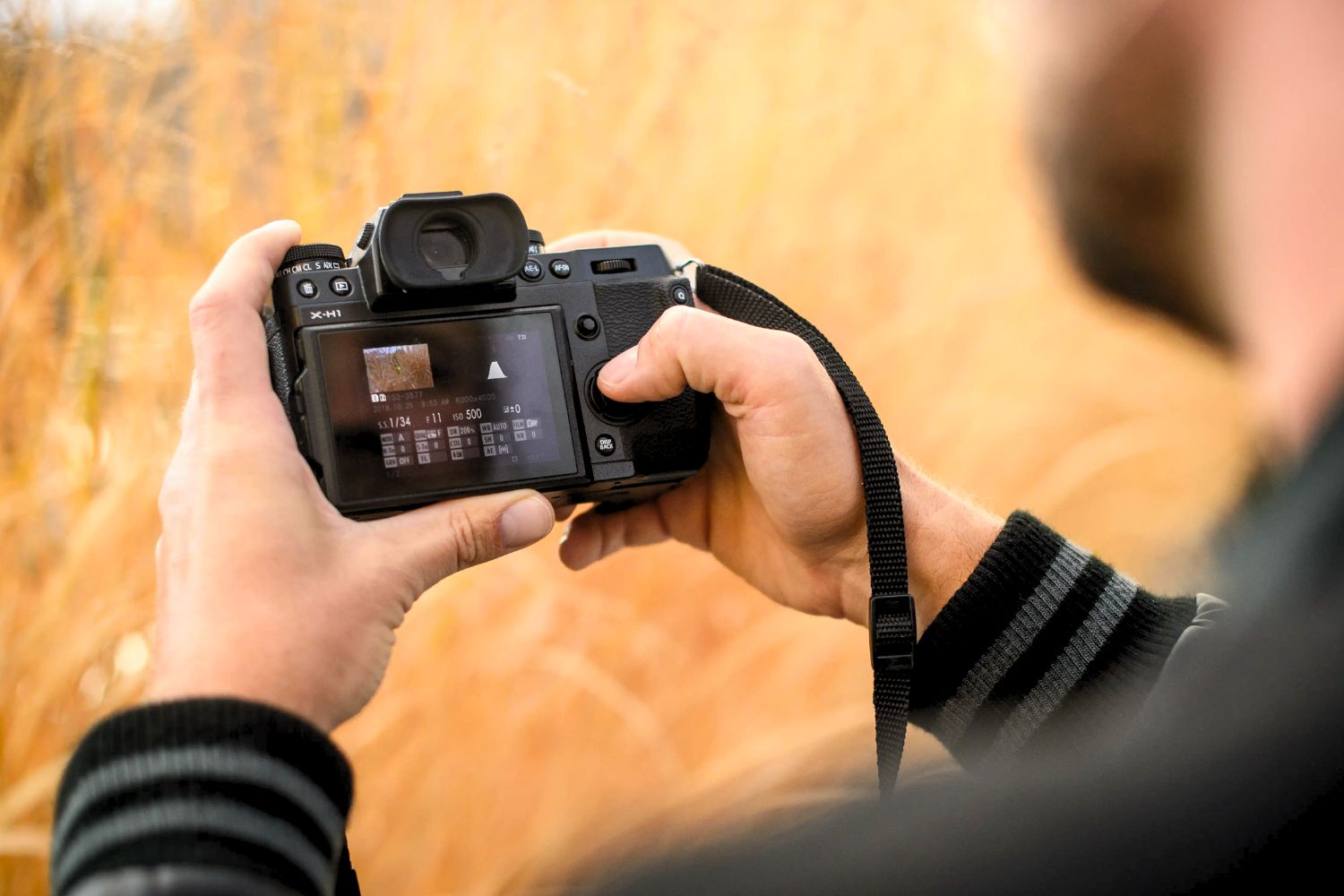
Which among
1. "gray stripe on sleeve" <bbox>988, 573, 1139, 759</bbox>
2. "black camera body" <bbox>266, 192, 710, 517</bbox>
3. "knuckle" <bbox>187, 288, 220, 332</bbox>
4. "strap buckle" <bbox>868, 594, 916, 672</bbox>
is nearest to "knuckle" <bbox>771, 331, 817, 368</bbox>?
"black camera body" <bbox>266, 192, 710, 517</bbox>

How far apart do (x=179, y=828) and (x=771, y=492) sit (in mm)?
583

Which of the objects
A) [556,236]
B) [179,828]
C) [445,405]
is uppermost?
[556,236]

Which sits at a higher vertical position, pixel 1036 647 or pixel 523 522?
pixel 523 522

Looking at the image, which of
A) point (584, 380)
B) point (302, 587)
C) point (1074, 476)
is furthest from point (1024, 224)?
point (302, 587)

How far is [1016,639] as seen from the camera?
0.91 m

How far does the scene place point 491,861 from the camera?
1.53 meters

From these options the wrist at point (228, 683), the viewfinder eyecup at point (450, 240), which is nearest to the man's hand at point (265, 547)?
the wrist at point (228, 683)

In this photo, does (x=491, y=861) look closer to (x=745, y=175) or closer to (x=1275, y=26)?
(x=745, y=175)

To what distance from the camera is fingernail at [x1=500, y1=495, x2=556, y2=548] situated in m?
0.88

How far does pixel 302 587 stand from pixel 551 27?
40.6 inches

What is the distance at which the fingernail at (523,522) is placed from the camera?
2.89 feet

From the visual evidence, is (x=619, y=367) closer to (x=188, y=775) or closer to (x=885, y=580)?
(x=885, y=580)

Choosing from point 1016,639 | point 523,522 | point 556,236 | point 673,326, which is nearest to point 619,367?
point 673,326

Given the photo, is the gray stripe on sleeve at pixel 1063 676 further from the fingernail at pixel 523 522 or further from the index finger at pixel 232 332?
the index finger at pixel 232 332
